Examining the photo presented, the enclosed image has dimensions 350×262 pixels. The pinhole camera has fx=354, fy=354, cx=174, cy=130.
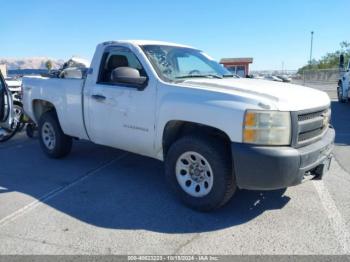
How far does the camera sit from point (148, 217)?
3.93 meters

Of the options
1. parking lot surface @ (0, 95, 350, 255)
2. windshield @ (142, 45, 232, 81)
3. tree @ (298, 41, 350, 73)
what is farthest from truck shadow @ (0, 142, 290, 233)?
tree @ (298, 41, 350, 73)

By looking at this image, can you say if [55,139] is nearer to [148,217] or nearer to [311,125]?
[148,217]

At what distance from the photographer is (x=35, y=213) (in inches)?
160

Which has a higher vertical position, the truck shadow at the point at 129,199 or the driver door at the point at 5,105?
the driver door at the point at 5,105

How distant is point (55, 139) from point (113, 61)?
1.86 metres

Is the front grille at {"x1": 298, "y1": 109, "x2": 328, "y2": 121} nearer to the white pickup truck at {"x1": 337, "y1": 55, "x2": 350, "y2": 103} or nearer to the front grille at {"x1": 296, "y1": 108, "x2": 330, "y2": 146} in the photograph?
the front grille at {"x1": 296, "y1": 108, "x2": 330, "y2": 146}

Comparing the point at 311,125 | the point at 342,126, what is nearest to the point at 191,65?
the point at 311,125

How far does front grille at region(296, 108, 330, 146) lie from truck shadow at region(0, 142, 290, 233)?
35.8 inches

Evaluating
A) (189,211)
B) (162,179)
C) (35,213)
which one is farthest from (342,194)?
(35,213)

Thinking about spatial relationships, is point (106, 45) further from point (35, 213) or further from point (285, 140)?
point (285, 140)

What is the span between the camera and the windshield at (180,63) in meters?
4.58

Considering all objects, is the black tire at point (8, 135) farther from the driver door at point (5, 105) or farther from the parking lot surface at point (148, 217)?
the parking lot surface at point (148, 217)

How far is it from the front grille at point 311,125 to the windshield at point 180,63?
1577 mm

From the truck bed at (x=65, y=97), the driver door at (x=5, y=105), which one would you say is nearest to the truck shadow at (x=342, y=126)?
the truck bed at (x=65, y=97)
